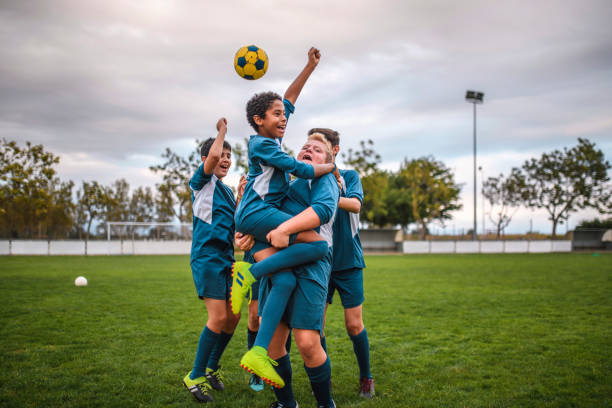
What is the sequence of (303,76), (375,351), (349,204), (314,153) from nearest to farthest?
(314,153)
(349,204)
(303,76)
(375,351)

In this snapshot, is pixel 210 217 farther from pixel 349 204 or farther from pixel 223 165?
pixel 349 204

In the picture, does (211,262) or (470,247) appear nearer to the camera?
(211,262)

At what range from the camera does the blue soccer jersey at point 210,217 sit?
381 centimetres

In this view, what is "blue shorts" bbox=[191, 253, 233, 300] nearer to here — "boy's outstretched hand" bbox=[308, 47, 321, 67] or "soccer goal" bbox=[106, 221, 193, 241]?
"boy's outstretched hand" bbox=[308, 47, 321, 67]

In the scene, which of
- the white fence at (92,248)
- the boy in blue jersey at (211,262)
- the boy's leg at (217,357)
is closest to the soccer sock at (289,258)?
the boy in blue jersey at (211,262)

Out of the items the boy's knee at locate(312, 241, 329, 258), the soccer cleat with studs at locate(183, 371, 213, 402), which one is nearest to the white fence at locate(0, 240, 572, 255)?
the soccer cleat with studs at locate(183, 371, 213, 402)

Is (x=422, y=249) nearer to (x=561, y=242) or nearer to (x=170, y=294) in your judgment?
(x=561, y=242)

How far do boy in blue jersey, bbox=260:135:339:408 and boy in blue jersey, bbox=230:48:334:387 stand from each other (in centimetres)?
9

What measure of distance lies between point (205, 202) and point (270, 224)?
1.27m

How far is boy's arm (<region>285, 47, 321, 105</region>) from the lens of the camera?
12.7 ft

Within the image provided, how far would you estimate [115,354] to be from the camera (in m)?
5.10

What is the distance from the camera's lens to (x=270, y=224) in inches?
111

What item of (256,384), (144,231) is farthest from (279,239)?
(144,231)

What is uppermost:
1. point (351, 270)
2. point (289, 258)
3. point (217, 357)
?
point (289, 258)
